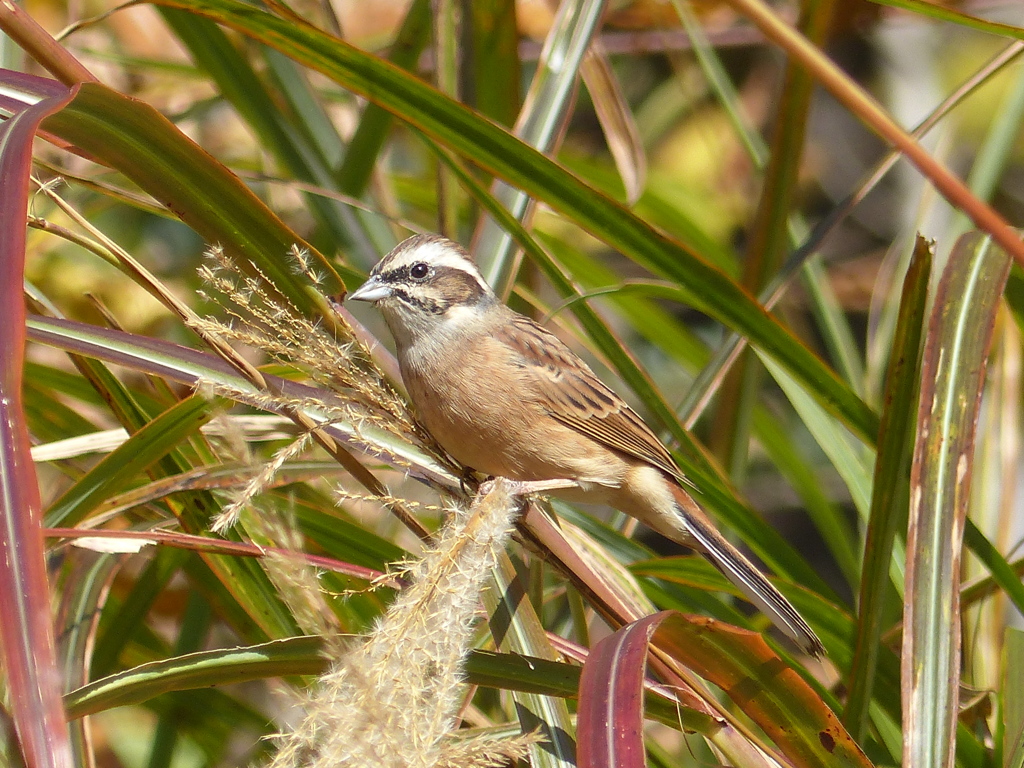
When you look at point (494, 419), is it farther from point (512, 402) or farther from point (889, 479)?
point (889, 479)

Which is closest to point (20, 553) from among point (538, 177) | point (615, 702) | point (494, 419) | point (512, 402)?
point (615, 702)

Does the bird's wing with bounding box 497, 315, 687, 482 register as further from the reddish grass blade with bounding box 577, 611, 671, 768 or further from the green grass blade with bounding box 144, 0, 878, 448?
the reddish grass blade with bounding box 577, 611, 671, 768

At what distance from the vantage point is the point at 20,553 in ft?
2.98

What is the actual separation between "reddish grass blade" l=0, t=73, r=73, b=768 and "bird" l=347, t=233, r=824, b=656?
1.33m

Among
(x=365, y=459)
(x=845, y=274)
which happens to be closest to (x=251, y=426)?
(x=365, y=459)

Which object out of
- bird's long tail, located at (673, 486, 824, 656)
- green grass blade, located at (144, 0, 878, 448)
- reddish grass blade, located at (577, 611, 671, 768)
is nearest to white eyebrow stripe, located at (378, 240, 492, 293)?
green grass blade, located at (144, 0, 878, 448)

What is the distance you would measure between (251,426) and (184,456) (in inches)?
6.0

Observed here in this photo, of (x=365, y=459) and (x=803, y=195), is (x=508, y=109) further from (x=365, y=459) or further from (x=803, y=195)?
(x=803, y=195)

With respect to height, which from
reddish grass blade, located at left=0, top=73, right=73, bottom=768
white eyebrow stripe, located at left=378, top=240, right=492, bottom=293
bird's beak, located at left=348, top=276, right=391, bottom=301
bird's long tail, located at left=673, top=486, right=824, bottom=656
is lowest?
reddish grass blade, located at left=0, top=73, right=73, bottom=768

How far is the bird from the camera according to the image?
2422 millimetres

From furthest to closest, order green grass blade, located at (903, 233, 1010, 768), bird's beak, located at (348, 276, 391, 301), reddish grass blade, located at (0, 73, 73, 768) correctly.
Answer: bird's beak, located at (348, 276, 391, 301) → green grass blade, located at (903, 233, 1010, 768) → reddish grass blade, located at (0, 73, 73, 768)

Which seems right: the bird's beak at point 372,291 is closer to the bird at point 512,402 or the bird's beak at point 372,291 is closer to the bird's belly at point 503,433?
the bird at point 512,402

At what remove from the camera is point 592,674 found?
131 centimetres

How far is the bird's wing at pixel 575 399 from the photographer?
2.72 metres
